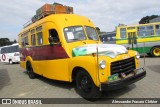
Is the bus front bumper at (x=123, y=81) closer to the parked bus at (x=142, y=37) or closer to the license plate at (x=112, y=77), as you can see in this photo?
the license plate at (x=112, y=77)

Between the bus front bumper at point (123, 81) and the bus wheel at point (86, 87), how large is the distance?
1.50 ft

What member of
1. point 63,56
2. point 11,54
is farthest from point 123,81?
point 11,54

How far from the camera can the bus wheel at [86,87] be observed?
6.66 metres

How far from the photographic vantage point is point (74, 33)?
8633 mm

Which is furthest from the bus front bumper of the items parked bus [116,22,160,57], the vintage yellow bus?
parked bus [116,22,160,57]

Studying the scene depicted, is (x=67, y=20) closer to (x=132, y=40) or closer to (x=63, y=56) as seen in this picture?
(x=63, y=56)

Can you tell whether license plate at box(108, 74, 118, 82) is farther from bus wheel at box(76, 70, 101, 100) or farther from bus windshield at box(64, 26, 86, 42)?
bus windshield at box(64, 26, 86, 42)

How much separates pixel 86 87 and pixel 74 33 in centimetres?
244

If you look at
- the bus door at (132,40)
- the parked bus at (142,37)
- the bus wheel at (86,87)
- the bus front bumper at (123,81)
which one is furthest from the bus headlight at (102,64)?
the bus door at (132,40)

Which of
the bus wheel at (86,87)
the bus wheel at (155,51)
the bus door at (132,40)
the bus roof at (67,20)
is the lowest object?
the bus wheel at (86,87)

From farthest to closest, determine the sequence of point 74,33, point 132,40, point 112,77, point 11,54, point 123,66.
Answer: point 11,54
point 132,40
point 74,33
point 123,66
point 112,77

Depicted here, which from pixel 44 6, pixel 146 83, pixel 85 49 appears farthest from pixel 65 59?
pixel 44 6

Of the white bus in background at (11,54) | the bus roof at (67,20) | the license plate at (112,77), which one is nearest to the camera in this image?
the license plate at (112,77)

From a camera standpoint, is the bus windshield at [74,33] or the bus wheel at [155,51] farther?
the bus wheel at [155,51]
